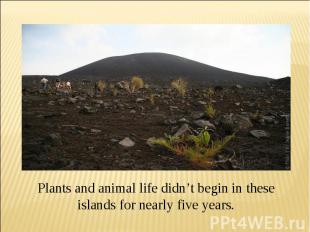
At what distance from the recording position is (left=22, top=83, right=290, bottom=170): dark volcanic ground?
185 inches

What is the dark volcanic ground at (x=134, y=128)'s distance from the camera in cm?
470

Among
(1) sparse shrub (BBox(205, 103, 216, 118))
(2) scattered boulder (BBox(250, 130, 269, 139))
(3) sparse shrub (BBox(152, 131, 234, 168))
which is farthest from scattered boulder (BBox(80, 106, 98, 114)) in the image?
(2) scattered boulder (BBox(250, 130, 269, 139))

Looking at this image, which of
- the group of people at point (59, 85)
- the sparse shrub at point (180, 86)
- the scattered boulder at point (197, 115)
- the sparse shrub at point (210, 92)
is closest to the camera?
the scattered boulder at point (197, 115)

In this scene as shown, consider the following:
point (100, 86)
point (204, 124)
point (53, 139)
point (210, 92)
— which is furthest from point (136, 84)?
point (53, 139)

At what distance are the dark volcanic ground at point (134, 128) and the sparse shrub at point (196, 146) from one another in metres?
0.08

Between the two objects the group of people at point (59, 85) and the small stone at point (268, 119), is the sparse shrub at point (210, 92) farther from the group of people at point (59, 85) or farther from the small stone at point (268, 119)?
the group of people at point (59, 85)

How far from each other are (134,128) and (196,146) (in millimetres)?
989

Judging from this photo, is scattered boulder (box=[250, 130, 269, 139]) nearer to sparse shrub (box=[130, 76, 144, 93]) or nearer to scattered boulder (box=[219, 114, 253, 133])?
scattered boulder (box=[219, 114, 253, 133])

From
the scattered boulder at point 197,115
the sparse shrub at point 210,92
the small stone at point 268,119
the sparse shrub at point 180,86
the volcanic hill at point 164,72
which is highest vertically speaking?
the volcanic hill at point 164,72

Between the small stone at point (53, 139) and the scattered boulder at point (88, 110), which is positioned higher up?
the scattered boulder at point (88, 110)

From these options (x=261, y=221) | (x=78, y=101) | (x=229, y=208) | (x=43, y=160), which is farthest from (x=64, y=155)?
(x=261, y=221)

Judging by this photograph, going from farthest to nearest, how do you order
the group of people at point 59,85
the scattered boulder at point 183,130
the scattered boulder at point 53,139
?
the group of people at point 59,85, the scattered boulder at point 183,130, the scattered boulder at point 53,139

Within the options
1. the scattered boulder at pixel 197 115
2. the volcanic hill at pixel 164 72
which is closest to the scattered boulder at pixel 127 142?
the scattered boulder at pixel 197 115

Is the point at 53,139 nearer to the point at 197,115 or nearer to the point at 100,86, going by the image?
the point at 197,115
